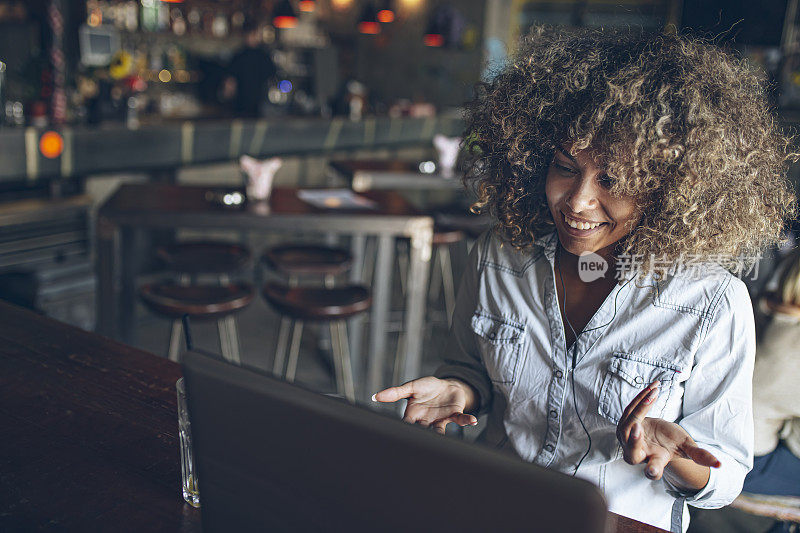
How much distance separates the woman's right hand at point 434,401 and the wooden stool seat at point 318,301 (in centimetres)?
133

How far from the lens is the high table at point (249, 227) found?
2.70m

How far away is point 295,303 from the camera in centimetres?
261

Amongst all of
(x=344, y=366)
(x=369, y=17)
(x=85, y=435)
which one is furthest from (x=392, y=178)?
(x=369, y=17)

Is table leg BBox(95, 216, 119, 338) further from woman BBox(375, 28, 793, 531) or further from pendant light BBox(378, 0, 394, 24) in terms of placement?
pendant light BBox(378, 0, 394, 24)

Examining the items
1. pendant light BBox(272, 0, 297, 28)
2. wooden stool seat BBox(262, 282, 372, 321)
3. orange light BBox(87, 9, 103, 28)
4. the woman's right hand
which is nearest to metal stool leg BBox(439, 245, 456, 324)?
wooden stool seat BBox(262, 282, 372, 321)

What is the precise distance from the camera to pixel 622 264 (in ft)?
4.12

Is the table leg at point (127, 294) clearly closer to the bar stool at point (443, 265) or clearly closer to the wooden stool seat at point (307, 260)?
the wooden stool seat at point (307, 260)

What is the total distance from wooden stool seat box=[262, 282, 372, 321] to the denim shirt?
1213mm

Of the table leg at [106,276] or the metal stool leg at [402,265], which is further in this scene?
the metal stool leg at [402,265]

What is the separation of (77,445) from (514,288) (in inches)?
31.7

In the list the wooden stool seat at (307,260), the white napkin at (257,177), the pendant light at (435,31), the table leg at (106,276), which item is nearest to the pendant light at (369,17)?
the pendant light at (435,31)

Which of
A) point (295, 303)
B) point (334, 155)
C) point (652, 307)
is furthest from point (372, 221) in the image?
point (334, 155)

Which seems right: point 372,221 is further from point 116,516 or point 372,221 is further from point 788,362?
point 116,516

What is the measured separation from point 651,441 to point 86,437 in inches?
32.9
